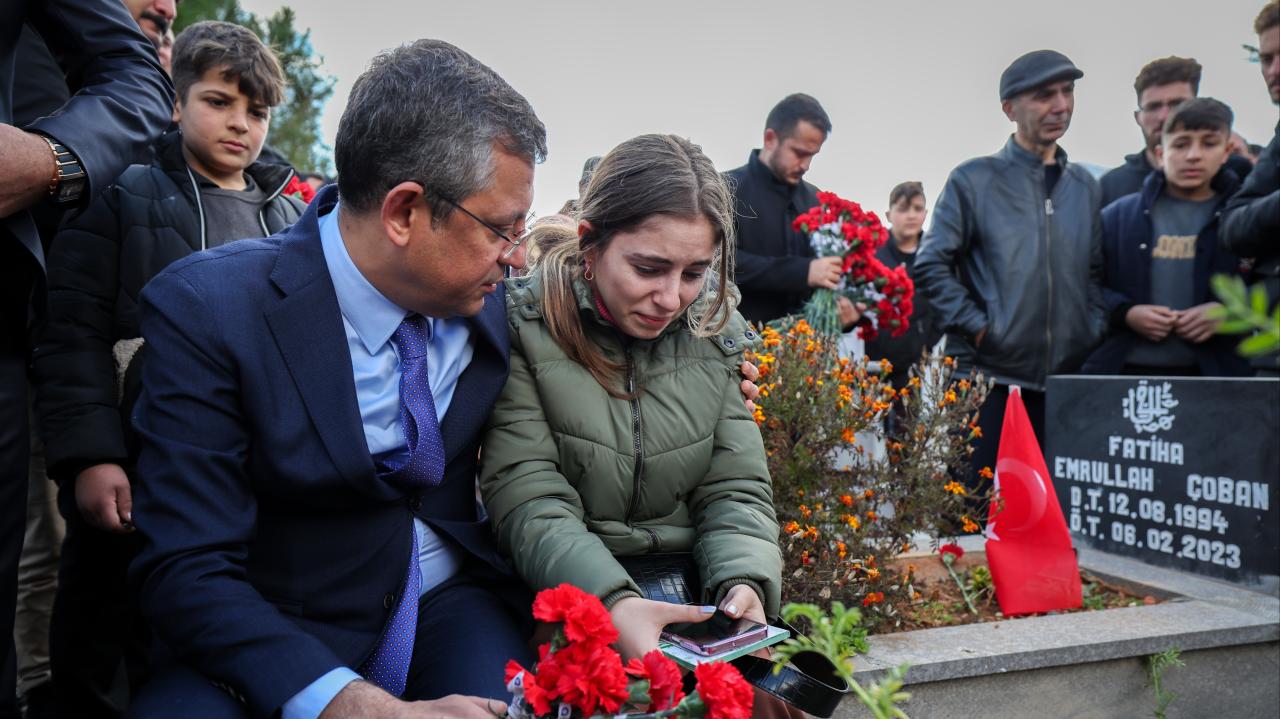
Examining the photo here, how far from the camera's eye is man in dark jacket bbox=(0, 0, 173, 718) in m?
1.94

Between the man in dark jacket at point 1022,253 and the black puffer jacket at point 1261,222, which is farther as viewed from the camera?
the man in dark jacket at point 1022,253

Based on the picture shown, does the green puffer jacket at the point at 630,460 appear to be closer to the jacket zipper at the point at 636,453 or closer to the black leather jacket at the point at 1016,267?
the jacket zipper at the point at 636,453

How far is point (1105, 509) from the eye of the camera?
16.6 ft

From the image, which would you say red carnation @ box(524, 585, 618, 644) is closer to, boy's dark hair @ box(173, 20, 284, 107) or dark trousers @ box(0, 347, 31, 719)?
dark trousers @ box(0, 347, 31, 719)

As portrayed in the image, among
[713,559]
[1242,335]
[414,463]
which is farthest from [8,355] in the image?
[1242,335]

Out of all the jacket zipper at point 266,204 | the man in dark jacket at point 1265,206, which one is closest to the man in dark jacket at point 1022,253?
the man in dark jacket at point 1265,206

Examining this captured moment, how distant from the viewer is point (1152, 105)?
6371mm

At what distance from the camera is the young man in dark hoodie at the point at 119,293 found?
2525mm

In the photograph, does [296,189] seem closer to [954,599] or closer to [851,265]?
[851,265]

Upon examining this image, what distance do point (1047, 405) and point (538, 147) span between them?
13.2 feet

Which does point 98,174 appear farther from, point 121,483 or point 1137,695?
point 1137,695

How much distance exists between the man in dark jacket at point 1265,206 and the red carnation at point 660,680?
173 inches

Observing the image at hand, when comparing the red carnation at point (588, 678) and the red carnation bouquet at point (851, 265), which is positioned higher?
the red carnation bouquet at point (851, 265)

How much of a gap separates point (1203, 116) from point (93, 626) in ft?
18.4
